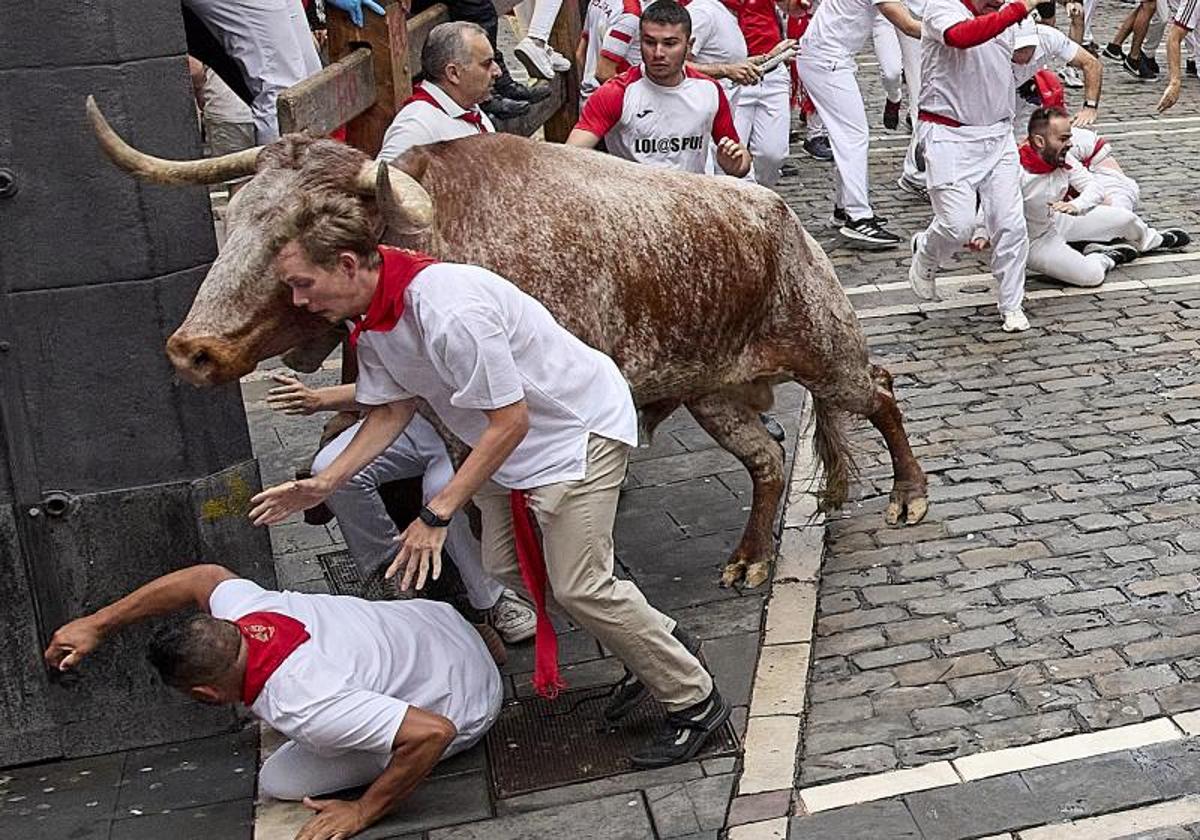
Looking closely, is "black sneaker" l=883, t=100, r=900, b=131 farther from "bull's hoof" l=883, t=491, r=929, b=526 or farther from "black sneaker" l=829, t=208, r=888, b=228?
"bull's hoof" l=883, t=491, r=929, b=526

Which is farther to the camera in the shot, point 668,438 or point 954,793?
point 668,438

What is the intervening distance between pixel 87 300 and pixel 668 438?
3.71 metres

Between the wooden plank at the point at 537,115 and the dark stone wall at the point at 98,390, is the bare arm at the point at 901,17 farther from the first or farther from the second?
the dark stone wall at the point at 98,390

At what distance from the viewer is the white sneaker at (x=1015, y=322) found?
1014 cm

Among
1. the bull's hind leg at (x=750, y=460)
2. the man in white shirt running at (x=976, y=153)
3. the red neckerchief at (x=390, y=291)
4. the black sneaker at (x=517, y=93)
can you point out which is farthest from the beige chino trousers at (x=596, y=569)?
the man in white shirt running at (x=976, y=153)

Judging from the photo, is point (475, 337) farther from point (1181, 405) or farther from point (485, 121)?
point (1181, 405)

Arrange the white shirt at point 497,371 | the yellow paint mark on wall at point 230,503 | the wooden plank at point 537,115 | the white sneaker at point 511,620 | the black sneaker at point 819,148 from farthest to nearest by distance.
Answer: the black sneaker at point 819,148 < the wooden plank at point 537,115 < the white sneaker at point 511,620 < the yellow paint mark on wall at point 230,503 < the white shirt at point 497,371

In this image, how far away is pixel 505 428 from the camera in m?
4.93

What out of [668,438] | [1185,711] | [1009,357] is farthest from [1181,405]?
[1185,711]

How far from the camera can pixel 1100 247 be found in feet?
36.9

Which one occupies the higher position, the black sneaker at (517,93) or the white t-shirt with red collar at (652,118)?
the white t-shirt with red collar at (652,118)

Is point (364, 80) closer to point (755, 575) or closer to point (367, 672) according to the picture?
point (755, 575)

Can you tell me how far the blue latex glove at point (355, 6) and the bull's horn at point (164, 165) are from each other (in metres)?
2.05

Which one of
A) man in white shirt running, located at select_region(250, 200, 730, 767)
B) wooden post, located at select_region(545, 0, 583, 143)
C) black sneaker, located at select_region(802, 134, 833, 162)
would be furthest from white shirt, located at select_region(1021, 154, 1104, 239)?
man in white shirt running, located at select_region(250, 200, 730, 767)
